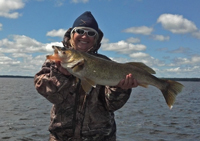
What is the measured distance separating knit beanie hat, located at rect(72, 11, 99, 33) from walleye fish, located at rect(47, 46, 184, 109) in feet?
2.52

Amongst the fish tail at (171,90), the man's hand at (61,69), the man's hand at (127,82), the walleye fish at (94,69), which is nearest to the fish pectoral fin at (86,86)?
the walleye fish at (94,69)

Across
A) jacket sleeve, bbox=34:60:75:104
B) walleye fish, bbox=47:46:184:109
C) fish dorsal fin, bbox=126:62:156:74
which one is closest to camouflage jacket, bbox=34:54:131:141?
jacket sleeve, bbox=34:60:75:104

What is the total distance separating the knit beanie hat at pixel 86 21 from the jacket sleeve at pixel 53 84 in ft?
3.32

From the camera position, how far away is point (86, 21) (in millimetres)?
4887

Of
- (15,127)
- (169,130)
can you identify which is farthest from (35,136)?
(169,130)

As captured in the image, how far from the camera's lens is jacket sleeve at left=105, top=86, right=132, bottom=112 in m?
4.48

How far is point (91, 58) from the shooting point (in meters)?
4.32

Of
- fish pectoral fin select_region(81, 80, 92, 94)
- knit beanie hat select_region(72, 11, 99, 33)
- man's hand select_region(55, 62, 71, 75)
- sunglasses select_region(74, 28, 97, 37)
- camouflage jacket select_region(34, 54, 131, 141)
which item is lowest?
camouflage jacket select_region(34, 54, 131, 141)

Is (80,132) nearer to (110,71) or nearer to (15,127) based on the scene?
(110,71)

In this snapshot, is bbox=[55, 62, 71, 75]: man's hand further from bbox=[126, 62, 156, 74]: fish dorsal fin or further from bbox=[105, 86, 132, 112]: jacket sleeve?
bbox=[126, 62, 156, 74]: fish dorsal fin

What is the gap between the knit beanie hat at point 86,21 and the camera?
15.9ft

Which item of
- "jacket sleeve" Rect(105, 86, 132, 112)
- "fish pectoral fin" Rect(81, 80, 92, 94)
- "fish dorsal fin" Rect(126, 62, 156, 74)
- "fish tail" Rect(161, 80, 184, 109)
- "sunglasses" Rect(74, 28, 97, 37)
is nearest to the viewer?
"fish pectoral fin" Rect(81, 80, 92, 94)

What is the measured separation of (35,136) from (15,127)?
234 cm

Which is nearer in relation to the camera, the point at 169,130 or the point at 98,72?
the point at 98,72
